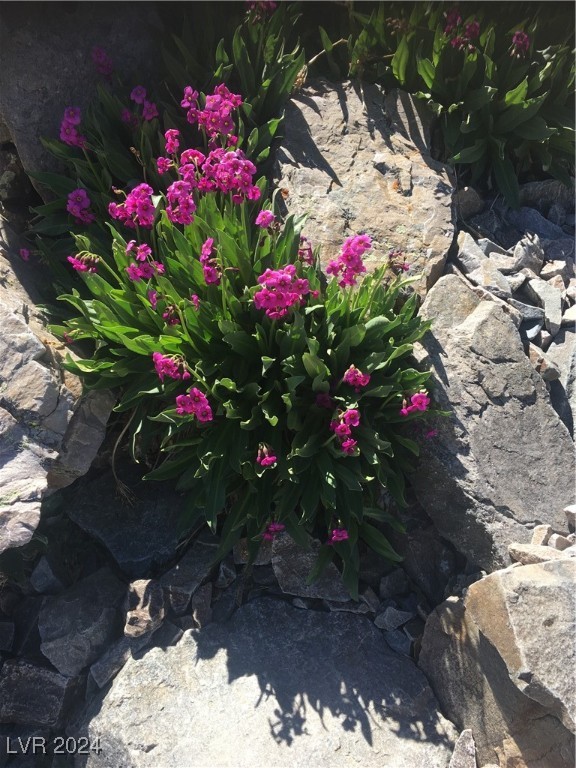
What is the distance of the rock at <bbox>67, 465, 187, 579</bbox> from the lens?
4.53 m

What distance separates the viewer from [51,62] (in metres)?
5.07

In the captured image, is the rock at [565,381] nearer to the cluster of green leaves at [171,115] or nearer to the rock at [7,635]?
the cluster of green leaves at [171,115]

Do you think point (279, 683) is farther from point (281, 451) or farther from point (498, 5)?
point (498, 5)

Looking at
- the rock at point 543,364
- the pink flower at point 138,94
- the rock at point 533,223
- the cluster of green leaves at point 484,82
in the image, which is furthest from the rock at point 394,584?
the pink flower at point 138,94

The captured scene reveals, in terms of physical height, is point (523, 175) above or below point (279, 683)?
above

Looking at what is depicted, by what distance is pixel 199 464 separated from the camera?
167 inches

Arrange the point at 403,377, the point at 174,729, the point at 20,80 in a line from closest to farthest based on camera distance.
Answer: the point at 174,729
the point at 403,377
the point at 20,80

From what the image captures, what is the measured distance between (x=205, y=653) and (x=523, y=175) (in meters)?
4.51

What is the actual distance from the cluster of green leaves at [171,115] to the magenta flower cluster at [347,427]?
214 cm

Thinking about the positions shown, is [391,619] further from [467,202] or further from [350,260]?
[467,202]

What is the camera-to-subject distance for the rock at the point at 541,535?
13.2 feet

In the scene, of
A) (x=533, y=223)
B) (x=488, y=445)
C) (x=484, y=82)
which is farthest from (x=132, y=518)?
(x=484, y=82)

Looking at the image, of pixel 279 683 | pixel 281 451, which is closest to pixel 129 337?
pixel 281 451

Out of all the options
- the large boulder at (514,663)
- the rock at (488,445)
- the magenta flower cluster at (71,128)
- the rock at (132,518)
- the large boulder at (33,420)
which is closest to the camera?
the large boulder at (514,663)
